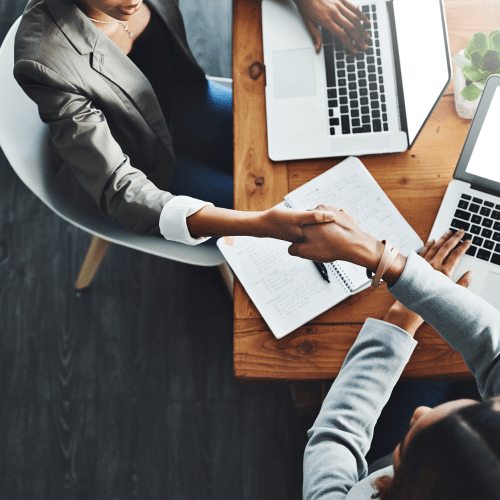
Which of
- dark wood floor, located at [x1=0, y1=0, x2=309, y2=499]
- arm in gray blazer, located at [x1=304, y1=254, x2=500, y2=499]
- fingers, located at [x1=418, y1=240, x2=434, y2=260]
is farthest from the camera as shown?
dark wood floor, located at [x1=0, y1=0, x2=309, y2=499]

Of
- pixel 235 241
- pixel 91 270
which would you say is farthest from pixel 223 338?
pixel 235 241

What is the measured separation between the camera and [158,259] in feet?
5.45

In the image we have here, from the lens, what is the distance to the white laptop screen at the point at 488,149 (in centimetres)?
83

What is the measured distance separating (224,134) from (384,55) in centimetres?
48

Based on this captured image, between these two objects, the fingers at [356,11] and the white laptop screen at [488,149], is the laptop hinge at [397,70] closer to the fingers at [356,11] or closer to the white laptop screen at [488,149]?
the fingers at [356,11]

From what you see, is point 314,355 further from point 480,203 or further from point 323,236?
point 480,203

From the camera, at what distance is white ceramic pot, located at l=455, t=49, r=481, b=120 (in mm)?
946

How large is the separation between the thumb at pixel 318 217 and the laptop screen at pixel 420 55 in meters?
0.27

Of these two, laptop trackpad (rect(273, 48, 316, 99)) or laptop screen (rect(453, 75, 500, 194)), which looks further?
laptop trackpad (rect(273, 48, 316, 99))

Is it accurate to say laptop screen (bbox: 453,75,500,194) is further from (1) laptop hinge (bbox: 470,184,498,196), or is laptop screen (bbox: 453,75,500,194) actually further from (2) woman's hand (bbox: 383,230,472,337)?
(2) woman's hand (bbox: 383,230,472,337)

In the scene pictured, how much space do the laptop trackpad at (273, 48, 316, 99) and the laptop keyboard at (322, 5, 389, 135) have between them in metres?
0.04

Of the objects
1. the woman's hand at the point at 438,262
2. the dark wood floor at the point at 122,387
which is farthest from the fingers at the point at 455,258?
the dark wood floor at the point at 122,387

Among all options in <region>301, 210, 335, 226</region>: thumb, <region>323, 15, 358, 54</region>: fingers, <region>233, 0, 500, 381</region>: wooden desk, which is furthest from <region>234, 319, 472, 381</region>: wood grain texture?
<region>323, 15, 358, 54</region>: fingers

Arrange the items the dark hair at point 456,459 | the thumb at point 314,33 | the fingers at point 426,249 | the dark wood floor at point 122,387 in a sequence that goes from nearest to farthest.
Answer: the dark hair at point 456,459
the fingers at point 426,249
the thumb at point 314,33
the dark wood floor at point 122,387
